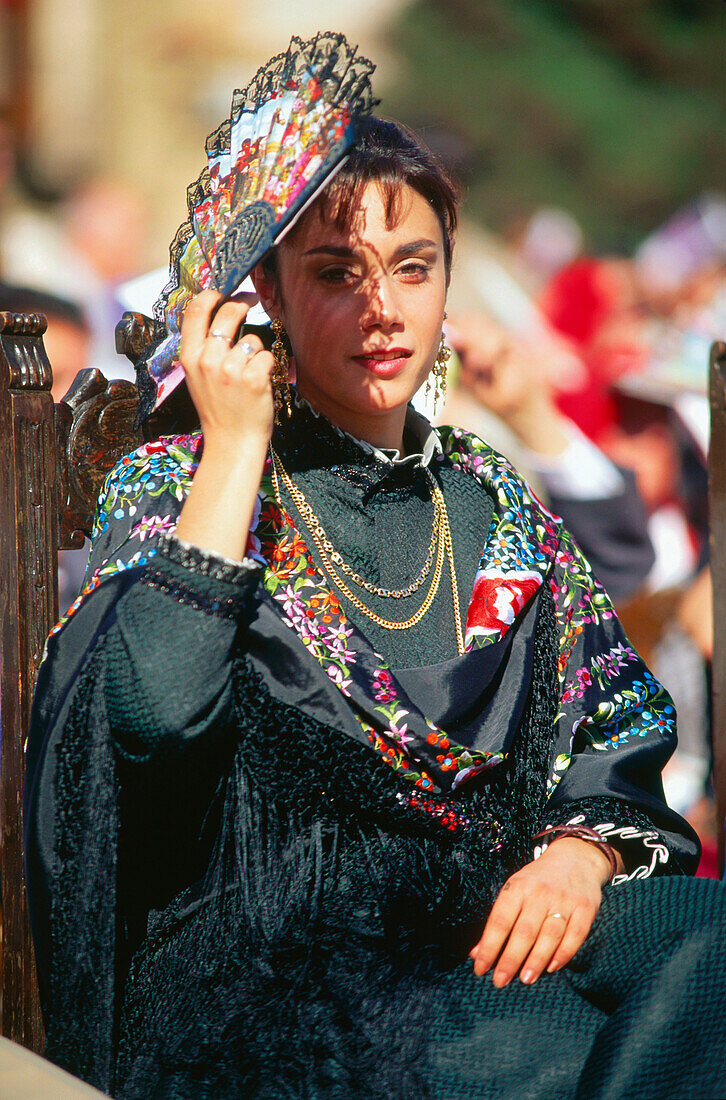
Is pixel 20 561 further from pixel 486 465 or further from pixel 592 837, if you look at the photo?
pixel 592 837

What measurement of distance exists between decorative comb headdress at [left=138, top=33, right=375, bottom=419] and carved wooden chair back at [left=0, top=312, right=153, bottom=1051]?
18 centimetres

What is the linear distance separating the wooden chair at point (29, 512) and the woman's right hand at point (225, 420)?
225 mm

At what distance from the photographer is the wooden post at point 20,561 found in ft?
3.72

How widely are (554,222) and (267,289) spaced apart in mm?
1531

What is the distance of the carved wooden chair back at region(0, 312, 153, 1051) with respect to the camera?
1.13 metres

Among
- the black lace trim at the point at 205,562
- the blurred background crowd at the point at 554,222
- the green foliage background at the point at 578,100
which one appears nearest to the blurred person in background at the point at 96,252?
the blurred background crowd at the point at 554,222

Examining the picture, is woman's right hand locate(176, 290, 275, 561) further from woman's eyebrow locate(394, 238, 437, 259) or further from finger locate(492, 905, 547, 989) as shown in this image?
finger locate(492, 905, 547, 989)

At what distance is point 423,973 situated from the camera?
92 centimetres

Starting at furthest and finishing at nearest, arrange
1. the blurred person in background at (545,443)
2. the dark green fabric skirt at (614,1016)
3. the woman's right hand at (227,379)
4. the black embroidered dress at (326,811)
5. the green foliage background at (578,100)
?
1. the blurred person in background at (545,443)
2. the green foliage background at (578,100)
3. the woman's right hand at (227,379)
4. the black embroidered dress at (326,811)
5. the dark green fabric skirt at (614,1016)

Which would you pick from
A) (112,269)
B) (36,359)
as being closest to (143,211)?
(112,269)

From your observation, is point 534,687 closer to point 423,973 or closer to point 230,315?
point 423,973

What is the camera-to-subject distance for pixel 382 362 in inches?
44.6

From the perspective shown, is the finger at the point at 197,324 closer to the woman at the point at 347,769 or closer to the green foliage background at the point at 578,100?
the woman at the point at 347,769

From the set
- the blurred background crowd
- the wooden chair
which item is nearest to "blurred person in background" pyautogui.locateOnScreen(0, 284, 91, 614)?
the blurred background crowd
